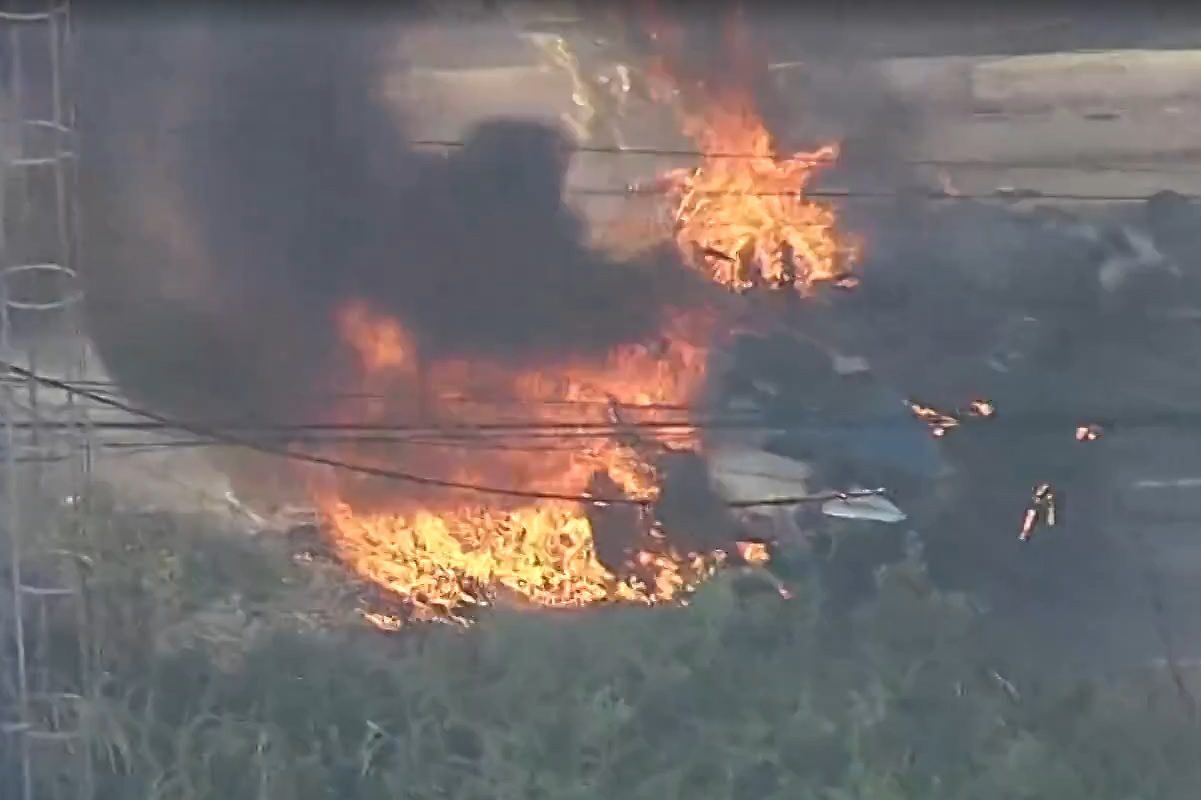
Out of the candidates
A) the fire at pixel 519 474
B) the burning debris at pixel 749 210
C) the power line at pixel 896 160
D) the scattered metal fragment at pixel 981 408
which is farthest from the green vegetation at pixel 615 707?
the power line at pixel 896 160

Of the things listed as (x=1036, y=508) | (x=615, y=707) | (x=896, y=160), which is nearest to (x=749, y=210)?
(x=896, y=160)

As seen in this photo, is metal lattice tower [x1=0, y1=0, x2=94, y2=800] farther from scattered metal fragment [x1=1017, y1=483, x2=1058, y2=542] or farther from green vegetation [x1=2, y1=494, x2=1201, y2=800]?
scattered metal fragment [x1=1017, y1=483, x2=1058, y2=542]

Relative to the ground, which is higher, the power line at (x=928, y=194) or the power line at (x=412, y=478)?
the power line at (x=928, y=194)

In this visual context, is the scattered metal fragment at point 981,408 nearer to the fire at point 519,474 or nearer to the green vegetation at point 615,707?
the green vegetation at point 615,707

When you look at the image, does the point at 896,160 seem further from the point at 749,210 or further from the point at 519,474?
the point at 519,474

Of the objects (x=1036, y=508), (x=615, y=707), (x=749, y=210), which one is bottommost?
(x=615, y=707)
